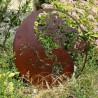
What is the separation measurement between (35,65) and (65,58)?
0.52 metres

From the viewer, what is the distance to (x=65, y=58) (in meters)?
6.58

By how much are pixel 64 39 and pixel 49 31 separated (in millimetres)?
300

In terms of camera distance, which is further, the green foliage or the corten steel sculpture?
the corten steel sculpture

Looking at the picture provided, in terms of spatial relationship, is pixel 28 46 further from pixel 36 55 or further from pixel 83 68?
pixel 83 68

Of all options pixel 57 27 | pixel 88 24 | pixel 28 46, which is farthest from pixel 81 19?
pixel 28 46

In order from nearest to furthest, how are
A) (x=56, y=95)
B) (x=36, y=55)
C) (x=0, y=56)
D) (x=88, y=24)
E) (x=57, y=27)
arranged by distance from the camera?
(x=56, y=95)
(x=36, y=55)
(x=57, y=27)
(x=0, y=56)
(x=88, y=24)

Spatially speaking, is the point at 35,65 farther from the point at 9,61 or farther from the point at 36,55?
the point at 9,61

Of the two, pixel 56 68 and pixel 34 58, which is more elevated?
pixel 34 58

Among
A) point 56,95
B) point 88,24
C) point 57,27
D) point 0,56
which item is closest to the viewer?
point 56,95

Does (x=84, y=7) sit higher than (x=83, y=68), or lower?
higher

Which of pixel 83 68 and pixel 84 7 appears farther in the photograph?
pixel 84 7

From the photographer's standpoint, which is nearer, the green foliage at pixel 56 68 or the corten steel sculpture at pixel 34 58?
the green foliage at pixel 56 68

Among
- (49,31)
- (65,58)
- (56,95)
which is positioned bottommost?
(56,95)

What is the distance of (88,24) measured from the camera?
8.77m
